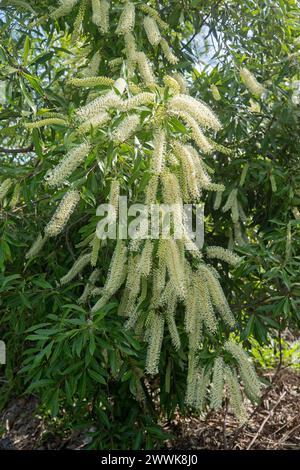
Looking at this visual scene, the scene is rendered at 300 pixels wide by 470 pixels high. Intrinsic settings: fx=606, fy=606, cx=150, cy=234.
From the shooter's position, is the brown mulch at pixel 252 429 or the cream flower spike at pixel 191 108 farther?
the brown mulch at pixel 252 429

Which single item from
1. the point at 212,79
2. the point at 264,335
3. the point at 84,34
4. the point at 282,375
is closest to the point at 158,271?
the point at 264,335

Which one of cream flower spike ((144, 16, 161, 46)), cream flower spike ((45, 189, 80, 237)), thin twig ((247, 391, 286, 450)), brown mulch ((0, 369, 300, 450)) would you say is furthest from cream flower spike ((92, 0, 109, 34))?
thin twig ((247, 391, 286, 450))

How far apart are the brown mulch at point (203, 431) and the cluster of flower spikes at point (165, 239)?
1165mm

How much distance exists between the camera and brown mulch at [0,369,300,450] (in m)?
3.51

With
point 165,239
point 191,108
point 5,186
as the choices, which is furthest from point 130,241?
point 5,186

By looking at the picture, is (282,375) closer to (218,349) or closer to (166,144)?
(218,349)

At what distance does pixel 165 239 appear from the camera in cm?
197

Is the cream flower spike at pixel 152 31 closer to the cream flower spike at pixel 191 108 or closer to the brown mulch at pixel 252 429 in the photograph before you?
the cream flower spike at pixel 191 108

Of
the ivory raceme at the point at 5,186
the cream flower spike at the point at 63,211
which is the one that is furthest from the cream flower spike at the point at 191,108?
the ivory raceme at the point at 5,186

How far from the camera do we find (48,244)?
302 centimetres

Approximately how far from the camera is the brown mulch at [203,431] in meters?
3.51

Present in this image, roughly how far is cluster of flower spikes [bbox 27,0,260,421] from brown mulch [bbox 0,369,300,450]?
3.82ft

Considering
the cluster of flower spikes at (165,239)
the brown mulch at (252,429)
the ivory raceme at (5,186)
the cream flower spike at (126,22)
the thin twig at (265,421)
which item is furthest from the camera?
the brown mulch at (252,429)

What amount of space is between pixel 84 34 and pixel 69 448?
2.31 meters
